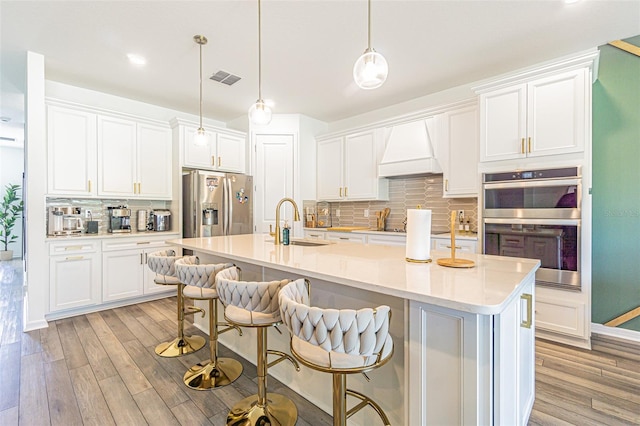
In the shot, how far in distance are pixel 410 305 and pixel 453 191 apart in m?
2.67

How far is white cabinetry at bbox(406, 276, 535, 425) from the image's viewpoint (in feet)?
3.63

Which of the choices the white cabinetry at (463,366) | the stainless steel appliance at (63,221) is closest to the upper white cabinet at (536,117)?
the white cabinetry at (463,366)

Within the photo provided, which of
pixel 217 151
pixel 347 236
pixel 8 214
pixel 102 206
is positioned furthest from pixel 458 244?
pixel 8 214

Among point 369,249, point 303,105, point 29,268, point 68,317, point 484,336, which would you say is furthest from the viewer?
point 303,105

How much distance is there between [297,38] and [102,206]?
334cm

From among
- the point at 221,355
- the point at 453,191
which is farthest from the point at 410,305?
the point at 453,191

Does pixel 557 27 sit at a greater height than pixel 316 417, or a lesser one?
greater

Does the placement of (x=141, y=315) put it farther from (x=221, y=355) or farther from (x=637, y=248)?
(x=637, y=248)

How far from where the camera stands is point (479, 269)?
1.51m

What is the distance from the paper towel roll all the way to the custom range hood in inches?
88.5

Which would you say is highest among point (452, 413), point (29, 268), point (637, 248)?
point (637, 248)

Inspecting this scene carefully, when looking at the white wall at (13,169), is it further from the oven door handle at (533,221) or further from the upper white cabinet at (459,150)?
the oven door handle at (533,221)

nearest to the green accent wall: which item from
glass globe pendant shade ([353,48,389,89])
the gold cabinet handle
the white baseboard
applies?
the white baseboard

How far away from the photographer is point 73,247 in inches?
133
